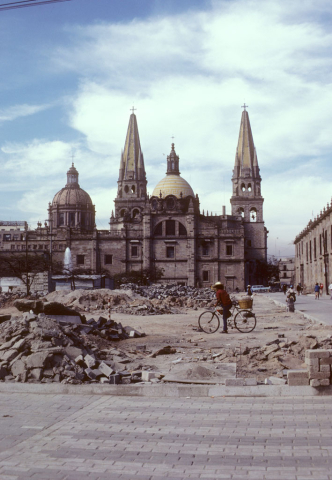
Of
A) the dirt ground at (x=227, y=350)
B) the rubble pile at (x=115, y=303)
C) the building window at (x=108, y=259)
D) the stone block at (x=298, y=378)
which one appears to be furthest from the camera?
the building window at (x=108, y=259)

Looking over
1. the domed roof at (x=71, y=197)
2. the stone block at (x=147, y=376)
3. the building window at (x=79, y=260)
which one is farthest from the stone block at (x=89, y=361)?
the domed roof at (x=71, y=197)

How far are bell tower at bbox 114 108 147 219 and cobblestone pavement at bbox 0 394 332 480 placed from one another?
71.0 meters

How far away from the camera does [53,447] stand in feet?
18.2

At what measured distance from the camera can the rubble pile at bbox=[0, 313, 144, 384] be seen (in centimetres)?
881

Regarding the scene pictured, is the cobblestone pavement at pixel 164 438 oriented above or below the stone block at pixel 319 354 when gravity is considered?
below

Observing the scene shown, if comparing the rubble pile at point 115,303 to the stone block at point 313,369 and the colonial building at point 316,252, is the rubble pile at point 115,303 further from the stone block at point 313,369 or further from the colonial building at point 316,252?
the stone block at point 313,369

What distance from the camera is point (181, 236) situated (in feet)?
224

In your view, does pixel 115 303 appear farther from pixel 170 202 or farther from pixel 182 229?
pixel 170 202

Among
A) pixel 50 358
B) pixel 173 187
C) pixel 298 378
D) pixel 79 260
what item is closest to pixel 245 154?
pixel 173 187

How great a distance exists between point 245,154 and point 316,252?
100 feet

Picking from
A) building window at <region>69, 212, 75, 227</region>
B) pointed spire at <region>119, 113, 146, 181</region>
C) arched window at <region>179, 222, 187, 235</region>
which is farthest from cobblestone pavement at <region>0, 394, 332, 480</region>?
building window at <region>69, 212, 75, 227</region>

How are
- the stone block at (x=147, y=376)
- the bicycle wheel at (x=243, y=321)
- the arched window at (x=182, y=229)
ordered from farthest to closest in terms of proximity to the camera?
the arched window at (x=182, y=229), the bicycle wheel at (x=243, y=321), the stone block at (x=147, y=376)

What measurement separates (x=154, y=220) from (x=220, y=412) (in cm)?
6274

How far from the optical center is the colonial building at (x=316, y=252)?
42.3 m
